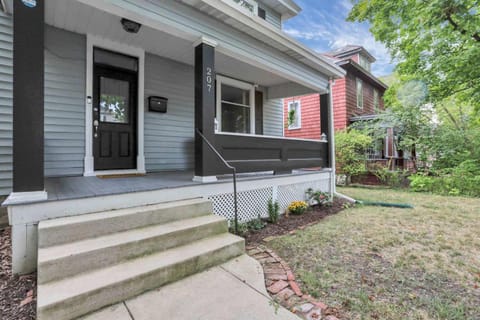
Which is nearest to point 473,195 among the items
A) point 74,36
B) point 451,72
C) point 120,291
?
point 451,72

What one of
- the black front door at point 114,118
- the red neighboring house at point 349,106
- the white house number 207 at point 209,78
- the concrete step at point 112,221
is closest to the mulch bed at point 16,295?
the concrete step at point 112,221

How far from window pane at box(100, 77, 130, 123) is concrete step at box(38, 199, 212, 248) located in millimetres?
2348

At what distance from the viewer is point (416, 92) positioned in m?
8.55

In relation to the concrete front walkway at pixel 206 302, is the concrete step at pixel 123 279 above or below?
above

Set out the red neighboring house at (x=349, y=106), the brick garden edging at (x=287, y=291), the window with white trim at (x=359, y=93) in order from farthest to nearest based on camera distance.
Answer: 1. the window with white trim at (x=359, y=93)
2. the red neighboring house at (x=349, y=106)
3. the brick garden edging at (x=287, y=291)

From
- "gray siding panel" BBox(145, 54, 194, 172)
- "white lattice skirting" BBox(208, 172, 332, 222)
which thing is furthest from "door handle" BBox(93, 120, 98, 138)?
"white lattice skirting" BBox(208, 172, 332, 222)

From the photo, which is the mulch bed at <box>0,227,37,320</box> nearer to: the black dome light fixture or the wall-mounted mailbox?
the wall-mounted mailbox

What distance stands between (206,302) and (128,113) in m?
3.72

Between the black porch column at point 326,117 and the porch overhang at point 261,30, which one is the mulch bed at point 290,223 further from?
the porch overhang at point 261,30

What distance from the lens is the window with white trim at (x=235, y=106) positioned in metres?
5.86

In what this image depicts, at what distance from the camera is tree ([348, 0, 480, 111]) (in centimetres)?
567

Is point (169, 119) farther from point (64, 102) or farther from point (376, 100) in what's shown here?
point (376, 100)

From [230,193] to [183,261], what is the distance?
60.5 inches

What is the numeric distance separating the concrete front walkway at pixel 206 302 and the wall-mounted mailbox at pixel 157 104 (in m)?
3.44
